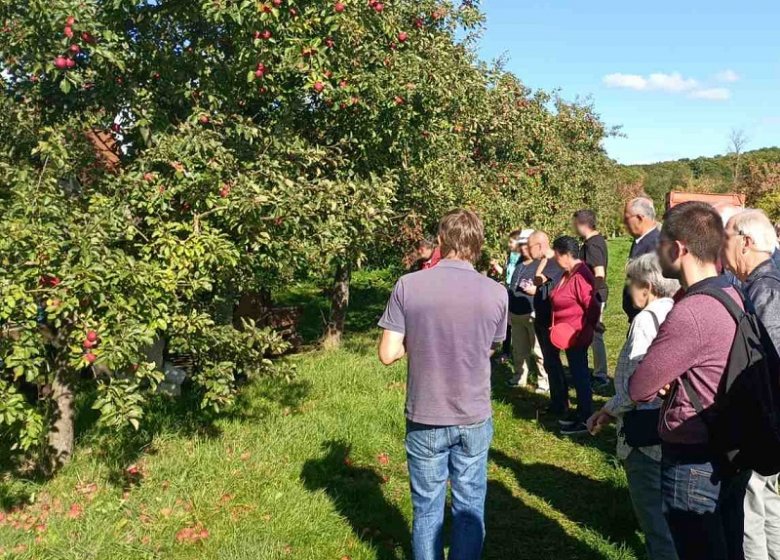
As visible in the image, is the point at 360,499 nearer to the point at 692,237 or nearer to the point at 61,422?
the point at 61,422

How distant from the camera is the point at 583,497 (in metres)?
5.05

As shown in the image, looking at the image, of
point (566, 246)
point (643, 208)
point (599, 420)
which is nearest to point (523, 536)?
point (599, 420)

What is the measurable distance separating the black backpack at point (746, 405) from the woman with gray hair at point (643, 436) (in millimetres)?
729

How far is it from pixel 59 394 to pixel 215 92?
2888 millimetres

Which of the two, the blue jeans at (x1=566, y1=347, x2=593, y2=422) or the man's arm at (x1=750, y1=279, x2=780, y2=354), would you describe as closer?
the man's arm at (x1=750, y1=279, x2=780, y2=354)

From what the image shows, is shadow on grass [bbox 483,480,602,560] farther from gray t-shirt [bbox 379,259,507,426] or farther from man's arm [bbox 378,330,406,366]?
man's arm [bbox 378,330,406,366]

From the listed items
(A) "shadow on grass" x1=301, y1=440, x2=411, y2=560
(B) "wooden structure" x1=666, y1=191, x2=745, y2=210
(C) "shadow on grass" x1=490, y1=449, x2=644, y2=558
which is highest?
(B) "wooden structure" x1=666, y1=191, x2=745, y2=210

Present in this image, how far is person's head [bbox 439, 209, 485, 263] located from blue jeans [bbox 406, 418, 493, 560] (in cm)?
90

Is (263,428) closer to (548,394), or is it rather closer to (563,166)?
(548,394)

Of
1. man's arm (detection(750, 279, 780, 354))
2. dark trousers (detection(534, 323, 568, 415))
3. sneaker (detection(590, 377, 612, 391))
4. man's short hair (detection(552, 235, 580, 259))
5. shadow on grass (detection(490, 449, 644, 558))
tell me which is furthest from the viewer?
sneaker (detection(590, 377, 612, 391))

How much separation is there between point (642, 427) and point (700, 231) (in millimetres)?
1173

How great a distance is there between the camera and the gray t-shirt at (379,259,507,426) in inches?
126

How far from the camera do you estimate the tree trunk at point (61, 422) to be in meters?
5.14

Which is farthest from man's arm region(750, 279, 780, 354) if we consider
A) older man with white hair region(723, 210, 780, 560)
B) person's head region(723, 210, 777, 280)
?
person's head region(723, 210, 777, 280)
